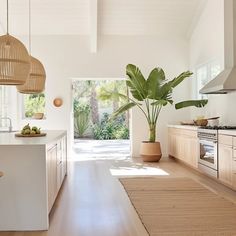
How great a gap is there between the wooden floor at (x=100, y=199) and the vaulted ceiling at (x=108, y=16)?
3502 millimetres

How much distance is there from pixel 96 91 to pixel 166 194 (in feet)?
37.4

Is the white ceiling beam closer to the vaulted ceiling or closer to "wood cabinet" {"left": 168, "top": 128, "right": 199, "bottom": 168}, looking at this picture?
the vaulted ceiling

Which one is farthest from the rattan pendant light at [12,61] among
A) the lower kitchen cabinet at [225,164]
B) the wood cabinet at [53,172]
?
the lower kitchen cabinet at [225,164]

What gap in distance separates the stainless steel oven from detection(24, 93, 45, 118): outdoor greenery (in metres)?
4.55

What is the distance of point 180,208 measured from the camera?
14.0ft

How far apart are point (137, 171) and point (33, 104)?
12.3 ft

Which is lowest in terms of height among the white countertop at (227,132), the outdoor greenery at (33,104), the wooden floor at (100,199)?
the wooden floor at (100,199)

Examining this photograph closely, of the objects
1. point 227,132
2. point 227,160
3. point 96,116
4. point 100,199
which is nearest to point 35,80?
point 100,199

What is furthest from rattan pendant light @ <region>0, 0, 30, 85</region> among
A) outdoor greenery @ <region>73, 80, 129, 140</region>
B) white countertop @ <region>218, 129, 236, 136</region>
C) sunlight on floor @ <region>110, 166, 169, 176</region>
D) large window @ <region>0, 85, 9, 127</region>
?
outdoor greenery @ <region>73, 80, 129, 140</region>

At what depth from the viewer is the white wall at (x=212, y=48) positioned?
279 inches

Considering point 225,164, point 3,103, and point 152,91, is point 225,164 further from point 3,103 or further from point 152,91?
point 3,103

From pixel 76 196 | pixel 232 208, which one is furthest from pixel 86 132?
pixel 232 208

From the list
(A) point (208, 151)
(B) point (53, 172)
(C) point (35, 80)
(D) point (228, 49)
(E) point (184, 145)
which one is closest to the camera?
(B) point (53, 172)

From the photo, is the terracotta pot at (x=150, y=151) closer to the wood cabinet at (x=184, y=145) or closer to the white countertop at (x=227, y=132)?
the wood cabinet at (x=184, y=145)
